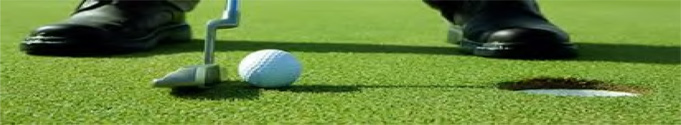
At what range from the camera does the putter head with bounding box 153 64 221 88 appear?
197 centimetres

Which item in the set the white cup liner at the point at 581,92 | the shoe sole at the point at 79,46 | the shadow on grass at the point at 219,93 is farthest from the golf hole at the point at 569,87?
the shoe sole at the point at 79,46

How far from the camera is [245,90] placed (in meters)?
2.11

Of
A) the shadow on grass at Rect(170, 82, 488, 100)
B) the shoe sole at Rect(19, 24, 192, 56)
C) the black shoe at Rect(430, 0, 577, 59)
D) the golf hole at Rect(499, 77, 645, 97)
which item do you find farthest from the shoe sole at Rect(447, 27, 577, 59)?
the shoe sole at Rect(19, 24, 192, 56)

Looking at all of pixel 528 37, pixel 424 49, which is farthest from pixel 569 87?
pixel 424 49

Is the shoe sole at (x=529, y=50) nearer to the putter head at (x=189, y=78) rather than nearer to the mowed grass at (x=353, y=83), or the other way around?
the mowed grass at (x=353, y=83)

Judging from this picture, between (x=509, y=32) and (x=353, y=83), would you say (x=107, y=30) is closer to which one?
(x=353, y=83)

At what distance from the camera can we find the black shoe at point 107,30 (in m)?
2.94

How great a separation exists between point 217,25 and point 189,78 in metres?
0.25

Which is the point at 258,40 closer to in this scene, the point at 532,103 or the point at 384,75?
the point at 384,75

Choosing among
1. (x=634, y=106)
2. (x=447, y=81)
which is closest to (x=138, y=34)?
(x=447, y=81)

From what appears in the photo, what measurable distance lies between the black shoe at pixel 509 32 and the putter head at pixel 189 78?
3.82ft

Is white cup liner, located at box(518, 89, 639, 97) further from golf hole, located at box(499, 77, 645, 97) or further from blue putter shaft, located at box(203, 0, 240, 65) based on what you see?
blue putter shaft, located at box(203, 0, 240, 65)

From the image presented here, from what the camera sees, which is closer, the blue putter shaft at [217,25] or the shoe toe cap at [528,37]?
the blue putter shaft at [217,25]

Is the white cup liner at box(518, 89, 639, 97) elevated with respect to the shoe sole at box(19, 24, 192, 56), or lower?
lower
